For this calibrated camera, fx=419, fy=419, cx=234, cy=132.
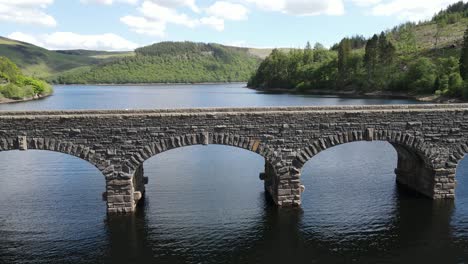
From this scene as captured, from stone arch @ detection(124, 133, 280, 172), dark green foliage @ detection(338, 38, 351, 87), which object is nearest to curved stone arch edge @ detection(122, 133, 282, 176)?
stone arch @ detection(124, 133, 280, 172)

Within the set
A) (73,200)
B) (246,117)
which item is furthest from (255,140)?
(73,200)

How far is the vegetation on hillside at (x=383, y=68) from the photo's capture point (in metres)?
101

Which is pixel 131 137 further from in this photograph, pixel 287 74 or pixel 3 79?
pixel 287 74

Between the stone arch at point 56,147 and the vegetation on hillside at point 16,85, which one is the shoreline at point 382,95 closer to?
the stone arch at point 56,147

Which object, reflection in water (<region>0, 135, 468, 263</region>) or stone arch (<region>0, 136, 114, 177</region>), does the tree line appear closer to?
reflection in water (<region>0, 135, 468, 263</region>)

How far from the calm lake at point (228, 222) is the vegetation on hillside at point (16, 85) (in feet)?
312

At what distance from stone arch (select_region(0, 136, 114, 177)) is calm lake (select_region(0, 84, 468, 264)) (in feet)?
11.7

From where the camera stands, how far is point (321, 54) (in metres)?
179

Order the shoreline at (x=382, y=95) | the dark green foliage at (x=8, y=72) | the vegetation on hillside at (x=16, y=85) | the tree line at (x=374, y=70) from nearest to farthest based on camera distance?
the shoreline at (x=382, y=95)
the tree line at (x=374, y=70)
the vegetation on hillside at (x=16, y=85)
the dark green foliage at (x=8, y=72)

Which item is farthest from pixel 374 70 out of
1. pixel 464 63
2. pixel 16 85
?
pixel 16 85

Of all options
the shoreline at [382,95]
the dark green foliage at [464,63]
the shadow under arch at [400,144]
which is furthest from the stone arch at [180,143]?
the dark green foliage at [464,63]

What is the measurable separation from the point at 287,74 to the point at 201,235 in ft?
492

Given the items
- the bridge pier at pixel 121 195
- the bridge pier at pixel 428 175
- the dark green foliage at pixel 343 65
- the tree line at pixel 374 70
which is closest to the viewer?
the bridge pier at pixel 121 195

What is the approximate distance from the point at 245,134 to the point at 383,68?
112444 mm
